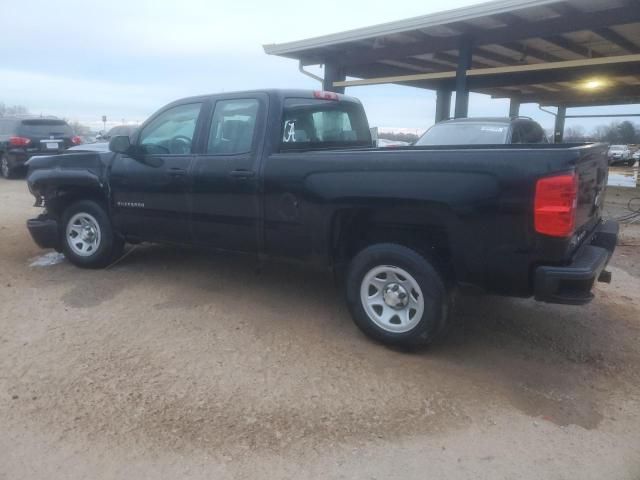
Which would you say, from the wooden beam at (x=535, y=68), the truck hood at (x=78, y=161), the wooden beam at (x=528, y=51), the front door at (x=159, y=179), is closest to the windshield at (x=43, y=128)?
the wooden beam at (x=535, y=68)

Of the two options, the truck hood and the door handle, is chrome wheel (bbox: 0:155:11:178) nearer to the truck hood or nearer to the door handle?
the truck hood

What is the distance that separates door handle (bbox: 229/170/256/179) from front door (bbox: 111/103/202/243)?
55 centimetres

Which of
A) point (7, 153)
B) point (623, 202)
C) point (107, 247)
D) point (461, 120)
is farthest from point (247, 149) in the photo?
point (7, 153)

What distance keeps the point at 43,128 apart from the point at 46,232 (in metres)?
11.1

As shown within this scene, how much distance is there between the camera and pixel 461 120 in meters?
8.53

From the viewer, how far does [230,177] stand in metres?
4.59

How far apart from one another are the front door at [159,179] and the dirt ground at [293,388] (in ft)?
2.02

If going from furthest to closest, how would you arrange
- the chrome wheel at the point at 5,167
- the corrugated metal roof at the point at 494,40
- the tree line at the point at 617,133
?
the tree line at the point at 617,133
the chrome wheel at the point at 5,167
the corrugated metal roof at the point at 494,40

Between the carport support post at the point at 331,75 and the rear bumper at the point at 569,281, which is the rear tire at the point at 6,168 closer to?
the carport support post at the point at 331,75

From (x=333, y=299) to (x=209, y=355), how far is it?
5.03ft

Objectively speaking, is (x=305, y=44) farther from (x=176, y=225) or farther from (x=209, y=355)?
(x=209, y=355)

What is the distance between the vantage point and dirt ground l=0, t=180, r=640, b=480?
9.00ft

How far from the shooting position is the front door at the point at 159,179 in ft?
16.4

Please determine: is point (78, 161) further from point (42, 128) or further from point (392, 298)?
point (42, 128)
